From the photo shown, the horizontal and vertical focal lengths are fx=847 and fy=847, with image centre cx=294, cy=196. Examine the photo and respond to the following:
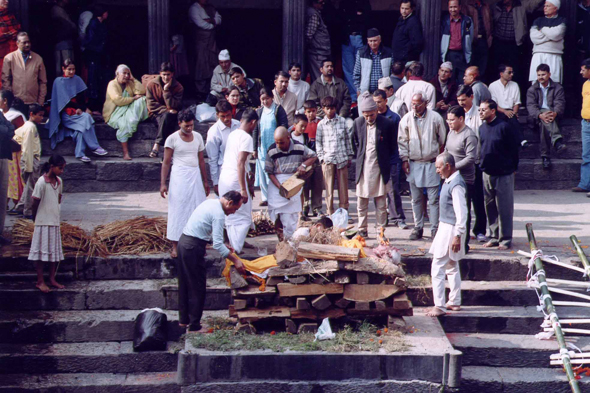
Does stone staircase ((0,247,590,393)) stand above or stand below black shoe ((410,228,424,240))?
below

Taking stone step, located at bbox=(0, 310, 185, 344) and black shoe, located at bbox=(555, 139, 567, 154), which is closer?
stone step, located at bbox=(0, 310, 185, 344)

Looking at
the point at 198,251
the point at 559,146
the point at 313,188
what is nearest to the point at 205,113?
the point at 313,188

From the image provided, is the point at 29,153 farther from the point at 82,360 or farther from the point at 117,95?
the point at 82,360

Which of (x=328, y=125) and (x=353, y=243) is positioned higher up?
(x=328, y=125)

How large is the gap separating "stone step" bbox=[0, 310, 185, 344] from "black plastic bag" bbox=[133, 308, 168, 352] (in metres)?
0.21

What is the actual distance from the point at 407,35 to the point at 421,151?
426 centimetres

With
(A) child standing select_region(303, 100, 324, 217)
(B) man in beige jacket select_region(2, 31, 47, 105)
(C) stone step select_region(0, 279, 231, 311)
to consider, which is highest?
(B) man in beige jacket select_region(2, 31, 47, 105)

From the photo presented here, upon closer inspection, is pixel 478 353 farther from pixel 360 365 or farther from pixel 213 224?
pixel 213 224

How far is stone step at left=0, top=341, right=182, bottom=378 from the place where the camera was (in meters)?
8.14

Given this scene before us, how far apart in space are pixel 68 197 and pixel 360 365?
6369 mm

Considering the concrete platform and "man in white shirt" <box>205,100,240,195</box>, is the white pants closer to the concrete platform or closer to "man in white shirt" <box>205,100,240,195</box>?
the concrete platform

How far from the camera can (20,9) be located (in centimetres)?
1372

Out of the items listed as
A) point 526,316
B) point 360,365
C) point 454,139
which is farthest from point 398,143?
point 360,365

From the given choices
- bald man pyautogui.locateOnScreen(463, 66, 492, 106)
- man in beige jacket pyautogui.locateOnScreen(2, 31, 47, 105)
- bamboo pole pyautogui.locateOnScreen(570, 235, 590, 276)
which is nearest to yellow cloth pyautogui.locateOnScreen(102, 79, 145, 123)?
man in beige jacket pyautogui.locateOnScreen(2, 31, 47, 105)
